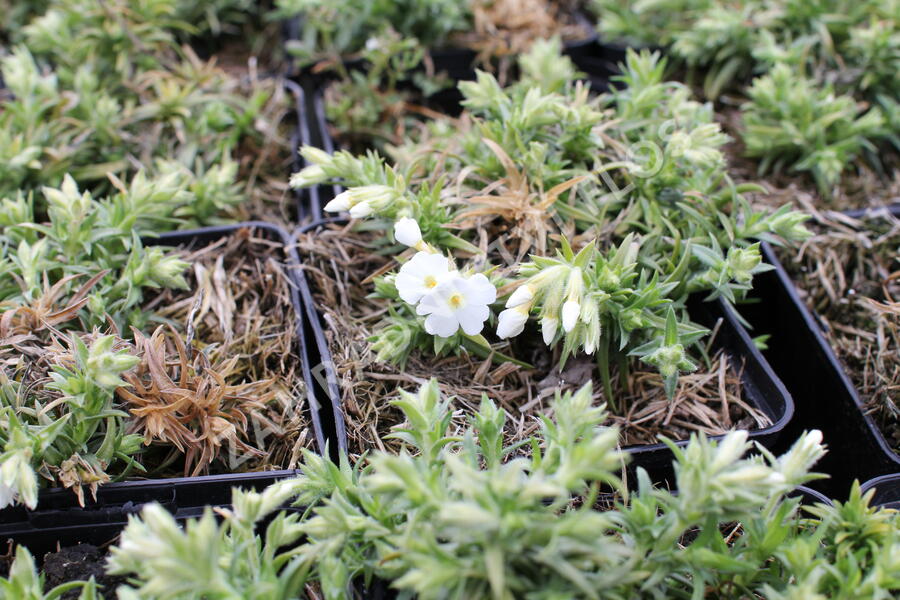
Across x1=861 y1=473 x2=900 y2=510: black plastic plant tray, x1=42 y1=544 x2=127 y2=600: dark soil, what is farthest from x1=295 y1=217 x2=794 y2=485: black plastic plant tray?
x1=42 y1=544 x2=127 y2=600: dark soil

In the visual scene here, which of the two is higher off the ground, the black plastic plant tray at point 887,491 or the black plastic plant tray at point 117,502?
the black plastic plant tray at point 117,502

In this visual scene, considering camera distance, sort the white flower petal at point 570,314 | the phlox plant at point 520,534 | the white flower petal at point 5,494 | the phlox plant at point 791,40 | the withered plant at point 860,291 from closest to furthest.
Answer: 1. the phlox plant at point 520,534
2. the white flower petal at point 5,494
3. the white flower petal at point 570,314
4. the withered plant at point 860,291
5. the phlox plant at point 791,40

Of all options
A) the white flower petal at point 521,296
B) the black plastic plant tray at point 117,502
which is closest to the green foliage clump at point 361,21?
the white flower petal at point 521,296

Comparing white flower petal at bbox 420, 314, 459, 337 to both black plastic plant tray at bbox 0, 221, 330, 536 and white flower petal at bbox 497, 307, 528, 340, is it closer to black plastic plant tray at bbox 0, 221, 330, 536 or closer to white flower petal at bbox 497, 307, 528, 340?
white flower petal at bbox 497, 307, 528, 340

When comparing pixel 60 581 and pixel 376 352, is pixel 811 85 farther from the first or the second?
pixel 60 581

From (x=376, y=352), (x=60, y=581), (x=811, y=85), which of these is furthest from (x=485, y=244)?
(x=811, y=85)

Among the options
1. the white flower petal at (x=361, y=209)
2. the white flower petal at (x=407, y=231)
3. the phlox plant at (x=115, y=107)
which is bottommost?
the white flower petal at (x=407, y=231)

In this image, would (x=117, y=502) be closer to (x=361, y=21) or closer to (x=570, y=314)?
(x=570, y=314)

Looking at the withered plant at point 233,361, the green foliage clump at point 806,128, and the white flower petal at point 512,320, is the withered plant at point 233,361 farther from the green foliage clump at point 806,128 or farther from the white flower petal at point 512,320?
the green foliage clump at point 806,128
